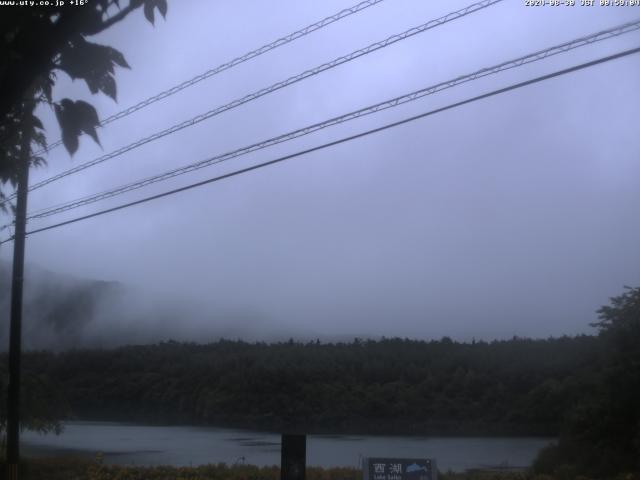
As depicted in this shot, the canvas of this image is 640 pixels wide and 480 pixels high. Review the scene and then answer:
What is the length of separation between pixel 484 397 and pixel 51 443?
46.4 ft

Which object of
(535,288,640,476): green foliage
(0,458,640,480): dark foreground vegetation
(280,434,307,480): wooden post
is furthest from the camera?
(535,288,640,476): green foliage

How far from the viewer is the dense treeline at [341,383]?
→ 66.5 feet

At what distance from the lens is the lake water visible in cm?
1788

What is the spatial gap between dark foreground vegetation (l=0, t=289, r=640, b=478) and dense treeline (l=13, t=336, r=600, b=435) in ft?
0.12

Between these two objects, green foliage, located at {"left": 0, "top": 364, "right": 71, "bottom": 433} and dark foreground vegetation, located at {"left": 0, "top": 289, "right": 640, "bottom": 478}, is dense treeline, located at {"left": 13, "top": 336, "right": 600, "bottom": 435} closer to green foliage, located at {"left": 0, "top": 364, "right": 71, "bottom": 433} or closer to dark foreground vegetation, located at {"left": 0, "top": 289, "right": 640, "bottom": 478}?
dark foreground vegetation, located at {"left": 0, "top": 289, "right": 640, "bottom": 478}

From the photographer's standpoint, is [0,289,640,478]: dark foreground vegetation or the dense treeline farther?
the dense treeline

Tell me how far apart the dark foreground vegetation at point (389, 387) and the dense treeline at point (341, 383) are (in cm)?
4

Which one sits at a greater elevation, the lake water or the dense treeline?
the dense treeline

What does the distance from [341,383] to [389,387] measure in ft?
4.89

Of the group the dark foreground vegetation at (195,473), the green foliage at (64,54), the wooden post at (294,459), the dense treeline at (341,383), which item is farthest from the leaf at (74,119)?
the dense treeline at (341,383)

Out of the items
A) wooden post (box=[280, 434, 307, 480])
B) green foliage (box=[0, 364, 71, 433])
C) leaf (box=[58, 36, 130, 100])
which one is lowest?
wooden post (box=[280, 434, 307, 480])

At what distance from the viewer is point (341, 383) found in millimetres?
22781

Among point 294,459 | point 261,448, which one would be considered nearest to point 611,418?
point 294,459

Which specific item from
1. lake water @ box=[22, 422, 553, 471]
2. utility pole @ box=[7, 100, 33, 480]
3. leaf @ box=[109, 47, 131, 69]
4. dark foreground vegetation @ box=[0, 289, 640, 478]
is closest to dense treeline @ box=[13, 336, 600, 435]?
dark foreground vegetation @ box=[0, 289, 640, 478]
